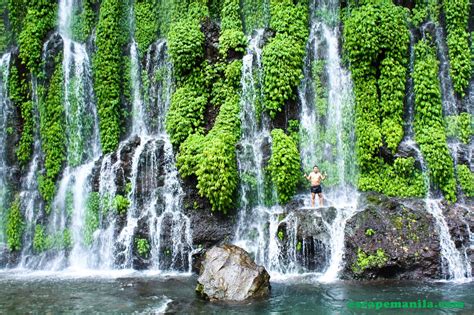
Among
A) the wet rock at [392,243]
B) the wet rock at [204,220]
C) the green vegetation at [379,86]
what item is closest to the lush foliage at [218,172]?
the wet rock at [204,220]

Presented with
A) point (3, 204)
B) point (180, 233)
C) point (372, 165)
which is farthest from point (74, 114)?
point (372, 165)

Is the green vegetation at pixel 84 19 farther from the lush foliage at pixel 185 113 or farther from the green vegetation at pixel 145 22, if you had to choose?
the lush foliage at pixel 185 113

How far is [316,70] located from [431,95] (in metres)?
3.55

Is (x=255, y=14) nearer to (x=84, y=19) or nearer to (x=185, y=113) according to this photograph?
(x=185, y=113)

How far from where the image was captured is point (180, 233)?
1395cm

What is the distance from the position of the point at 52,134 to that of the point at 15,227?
3.30 meters

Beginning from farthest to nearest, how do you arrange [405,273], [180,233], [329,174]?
1. [329,174]
2. [180,233]
3. [405,273]

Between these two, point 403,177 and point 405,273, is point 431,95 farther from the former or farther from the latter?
point 405,273

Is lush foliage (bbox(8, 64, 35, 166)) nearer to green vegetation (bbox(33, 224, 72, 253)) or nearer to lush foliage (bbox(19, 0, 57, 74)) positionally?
lush foliage (bbox(19, 0, 57, 74))

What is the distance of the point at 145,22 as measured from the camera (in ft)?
59.0

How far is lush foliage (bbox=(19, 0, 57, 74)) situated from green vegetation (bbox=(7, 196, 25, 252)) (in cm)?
479

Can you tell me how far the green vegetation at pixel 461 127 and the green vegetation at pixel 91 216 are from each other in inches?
426

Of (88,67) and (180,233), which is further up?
(88,67)

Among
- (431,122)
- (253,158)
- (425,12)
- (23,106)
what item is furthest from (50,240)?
(425,12)
